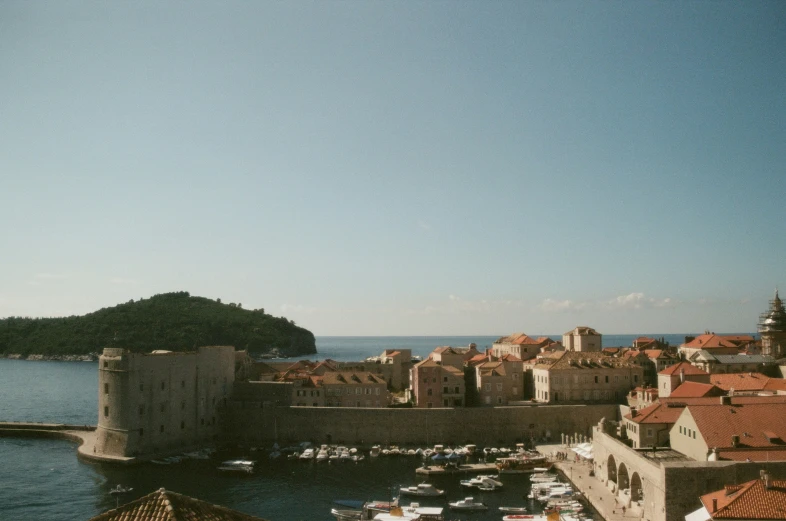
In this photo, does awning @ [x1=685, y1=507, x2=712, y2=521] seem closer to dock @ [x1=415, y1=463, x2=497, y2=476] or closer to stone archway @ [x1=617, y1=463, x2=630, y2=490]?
stone archway @ [x1=617, y1=463, x2=630, y2=490]

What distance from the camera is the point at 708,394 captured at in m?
56.5

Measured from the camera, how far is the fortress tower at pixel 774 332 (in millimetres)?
80938

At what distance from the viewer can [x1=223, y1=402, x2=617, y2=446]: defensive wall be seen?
217 ft

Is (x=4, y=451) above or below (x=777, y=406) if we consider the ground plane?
below

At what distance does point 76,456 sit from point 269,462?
18986 mm

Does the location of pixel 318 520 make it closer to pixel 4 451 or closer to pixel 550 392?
pixel 550 392

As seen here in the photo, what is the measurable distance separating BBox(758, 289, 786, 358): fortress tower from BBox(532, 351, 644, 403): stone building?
72.0 feet

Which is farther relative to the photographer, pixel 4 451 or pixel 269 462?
pixel 4 451

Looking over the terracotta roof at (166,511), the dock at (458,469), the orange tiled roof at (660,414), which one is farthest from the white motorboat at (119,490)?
the terracotta roof at (166,511)

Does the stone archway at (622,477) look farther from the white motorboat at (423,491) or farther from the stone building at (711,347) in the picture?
the stone building at (711,347)

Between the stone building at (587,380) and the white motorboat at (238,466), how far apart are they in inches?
1288

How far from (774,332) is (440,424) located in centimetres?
Answer: 4672

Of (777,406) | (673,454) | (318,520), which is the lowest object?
(318,520)

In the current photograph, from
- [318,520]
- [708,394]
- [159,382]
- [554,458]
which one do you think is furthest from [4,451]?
[708,394]
